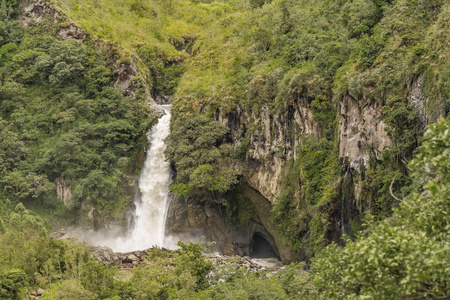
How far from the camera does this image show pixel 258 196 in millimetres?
33031

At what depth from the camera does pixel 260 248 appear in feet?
118

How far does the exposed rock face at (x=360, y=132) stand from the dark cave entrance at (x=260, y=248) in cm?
1395

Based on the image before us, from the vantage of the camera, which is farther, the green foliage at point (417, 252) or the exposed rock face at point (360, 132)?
the exposed rock face at point (360, 132)

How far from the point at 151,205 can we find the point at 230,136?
31.4 feet

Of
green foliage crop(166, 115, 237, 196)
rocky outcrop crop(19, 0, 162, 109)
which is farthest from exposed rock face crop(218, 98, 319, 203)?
rocky outcrop crop(19, 0, 162, 109)

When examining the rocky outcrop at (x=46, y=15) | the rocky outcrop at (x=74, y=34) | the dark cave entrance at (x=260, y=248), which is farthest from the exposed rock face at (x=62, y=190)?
the rocky outcrop at (x=46, y=15)

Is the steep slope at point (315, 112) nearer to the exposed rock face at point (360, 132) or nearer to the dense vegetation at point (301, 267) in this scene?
the exposed rock face at point (360, 132)

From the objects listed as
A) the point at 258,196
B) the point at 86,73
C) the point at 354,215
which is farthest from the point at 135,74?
the point at 354,215

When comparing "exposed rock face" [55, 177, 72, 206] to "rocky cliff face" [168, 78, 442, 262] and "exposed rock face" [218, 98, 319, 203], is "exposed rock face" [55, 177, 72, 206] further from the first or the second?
"exposed rock face" [218, 98, 319, 203]

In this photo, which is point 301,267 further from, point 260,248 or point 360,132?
point 260,248

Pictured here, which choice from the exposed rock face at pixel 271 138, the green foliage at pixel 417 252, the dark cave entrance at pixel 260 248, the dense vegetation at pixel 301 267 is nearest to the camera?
the green foliage at pixel 417 252

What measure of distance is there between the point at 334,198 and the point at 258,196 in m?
9.56

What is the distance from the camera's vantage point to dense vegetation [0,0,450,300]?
32.9ft

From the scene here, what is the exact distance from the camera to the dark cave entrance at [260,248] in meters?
35.2
